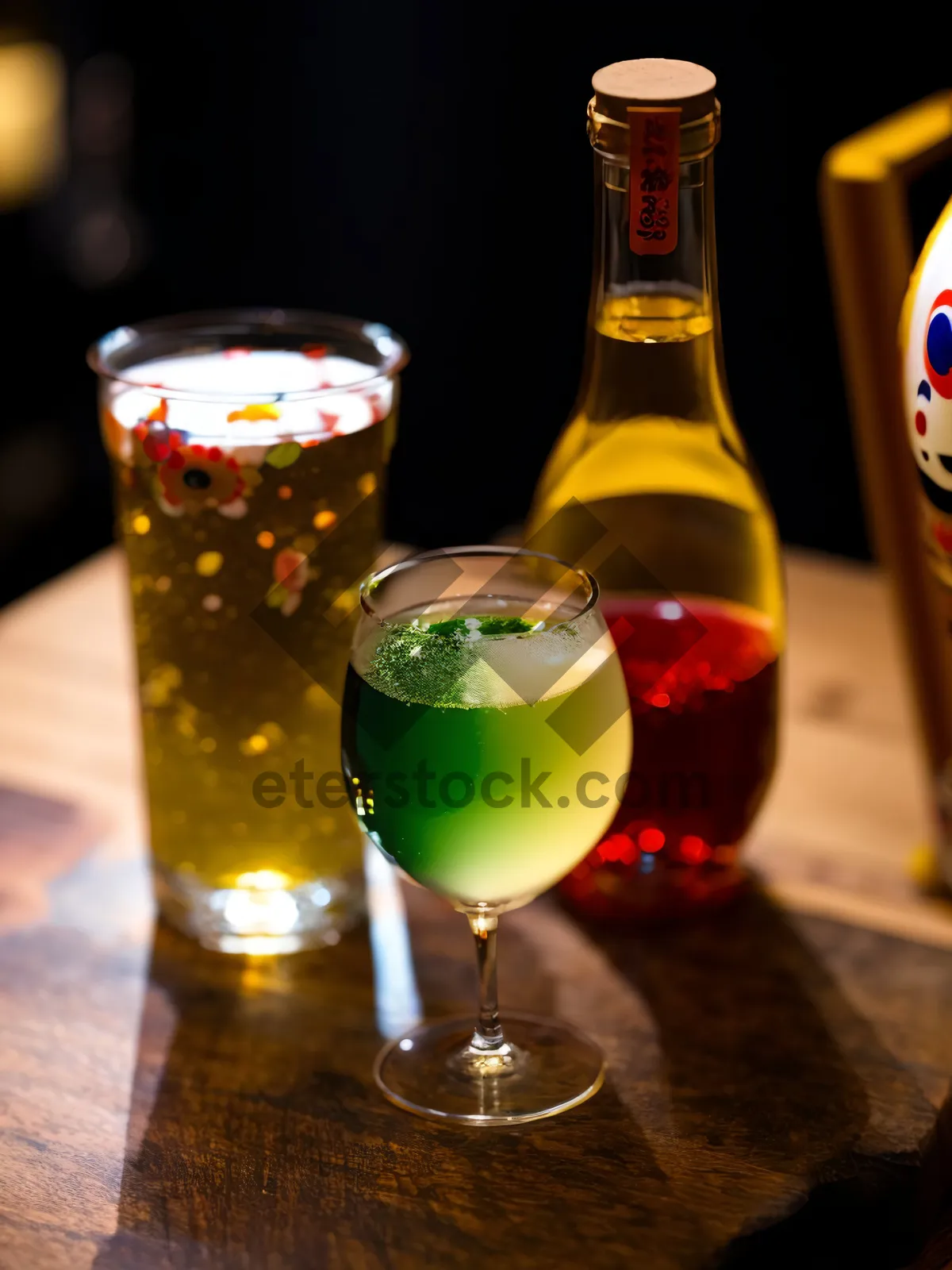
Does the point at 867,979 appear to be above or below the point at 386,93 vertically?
below

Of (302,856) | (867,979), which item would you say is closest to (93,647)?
(302,856)

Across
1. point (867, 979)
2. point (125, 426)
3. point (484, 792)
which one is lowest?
point (867, 979)

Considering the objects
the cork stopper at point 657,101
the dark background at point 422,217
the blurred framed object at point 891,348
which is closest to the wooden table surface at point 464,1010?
the blurred framed object at point 891,348

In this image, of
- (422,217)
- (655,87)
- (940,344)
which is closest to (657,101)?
(655,87)

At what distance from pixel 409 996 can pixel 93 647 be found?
0.47 m

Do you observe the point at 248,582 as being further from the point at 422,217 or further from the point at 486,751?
the point at 422,217

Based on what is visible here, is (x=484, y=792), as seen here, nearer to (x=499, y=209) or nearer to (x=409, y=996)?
(x=409, y=996)

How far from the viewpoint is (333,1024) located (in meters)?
0.80

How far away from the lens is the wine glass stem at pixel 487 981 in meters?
0.74

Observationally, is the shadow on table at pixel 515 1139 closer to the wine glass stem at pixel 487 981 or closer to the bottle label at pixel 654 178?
the wine glass stem at pixel 487 981

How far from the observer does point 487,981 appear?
75 centimetres

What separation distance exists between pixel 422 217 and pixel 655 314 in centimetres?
160

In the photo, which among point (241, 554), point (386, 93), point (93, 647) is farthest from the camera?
point (386, 93)

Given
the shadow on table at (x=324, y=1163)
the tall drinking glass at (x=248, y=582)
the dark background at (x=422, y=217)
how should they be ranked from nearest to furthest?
the shadow on table at (x=324, y=1163), the tall drinking glass at (x=248, y=582), the dark background at (x=422, y=217)
